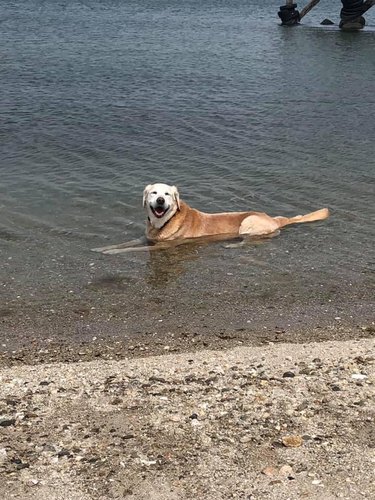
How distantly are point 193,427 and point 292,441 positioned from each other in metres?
0.80

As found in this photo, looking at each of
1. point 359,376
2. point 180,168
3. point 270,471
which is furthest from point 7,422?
point 180,168

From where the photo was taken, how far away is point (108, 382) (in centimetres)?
695

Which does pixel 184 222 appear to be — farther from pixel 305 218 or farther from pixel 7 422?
pixel 7 422

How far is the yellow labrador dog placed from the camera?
1176 cm

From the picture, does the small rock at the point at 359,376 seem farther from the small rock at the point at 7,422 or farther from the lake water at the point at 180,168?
the small rock at the point at 7,422

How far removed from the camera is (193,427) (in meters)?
6.11

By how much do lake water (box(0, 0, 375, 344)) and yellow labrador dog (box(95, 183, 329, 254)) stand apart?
1.13ft

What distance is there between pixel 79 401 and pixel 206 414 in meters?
1.11

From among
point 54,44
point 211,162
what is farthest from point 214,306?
point 54,44

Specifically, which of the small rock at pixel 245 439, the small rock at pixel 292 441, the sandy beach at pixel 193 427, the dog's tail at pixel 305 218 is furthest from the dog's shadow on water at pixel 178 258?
the small rock at pixel 292 441

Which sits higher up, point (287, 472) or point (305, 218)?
point (287, 472)

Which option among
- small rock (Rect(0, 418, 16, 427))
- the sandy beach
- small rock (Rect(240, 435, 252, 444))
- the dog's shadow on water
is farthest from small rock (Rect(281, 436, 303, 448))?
the dog's shadow on water

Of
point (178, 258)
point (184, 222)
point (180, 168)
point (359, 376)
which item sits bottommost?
point (178, 258)

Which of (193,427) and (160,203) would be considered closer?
(193,427)
